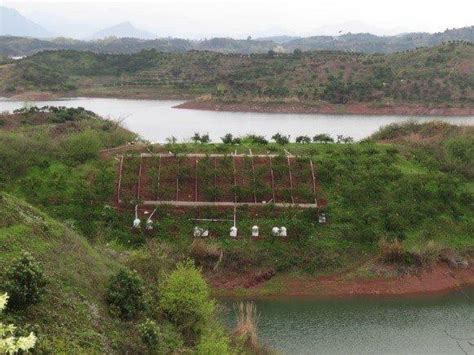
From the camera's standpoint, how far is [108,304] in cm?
1553

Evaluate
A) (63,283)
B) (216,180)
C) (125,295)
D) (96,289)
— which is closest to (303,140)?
(216,180)

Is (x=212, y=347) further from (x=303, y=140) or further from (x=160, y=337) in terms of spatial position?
(x=303, y=140)

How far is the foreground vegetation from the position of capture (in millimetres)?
15477

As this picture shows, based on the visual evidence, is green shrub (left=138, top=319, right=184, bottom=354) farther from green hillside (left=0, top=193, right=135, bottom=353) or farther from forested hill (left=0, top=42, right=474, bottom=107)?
forested hill (left=0, top=42, right=474, bottom=107)

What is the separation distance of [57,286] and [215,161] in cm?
1771

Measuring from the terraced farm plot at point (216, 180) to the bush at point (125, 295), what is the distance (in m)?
13.0

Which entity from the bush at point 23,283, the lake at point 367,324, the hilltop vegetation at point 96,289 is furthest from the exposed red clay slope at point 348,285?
the bush at point 23,283

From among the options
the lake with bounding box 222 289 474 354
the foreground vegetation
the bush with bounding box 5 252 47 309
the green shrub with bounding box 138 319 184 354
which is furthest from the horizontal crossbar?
the bush with bounding box 5 252 47 309

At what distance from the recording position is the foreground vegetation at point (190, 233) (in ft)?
50.8

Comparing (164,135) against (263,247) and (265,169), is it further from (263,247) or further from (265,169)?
(263,247)

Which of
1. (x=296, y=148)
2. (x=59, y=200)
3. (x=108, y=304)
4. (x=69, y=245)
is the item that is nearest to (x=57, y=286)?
(x=108, y=304)

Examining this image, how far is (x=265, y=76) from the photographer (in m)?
87.2

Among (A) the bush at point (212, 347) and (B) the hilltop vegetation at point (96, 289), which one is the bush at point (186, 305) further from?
(A) the bush at point (212, 347)

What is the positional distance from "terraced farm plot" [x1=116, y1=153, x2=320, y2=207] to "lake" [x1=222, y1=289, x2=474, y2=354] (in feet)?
21.9
